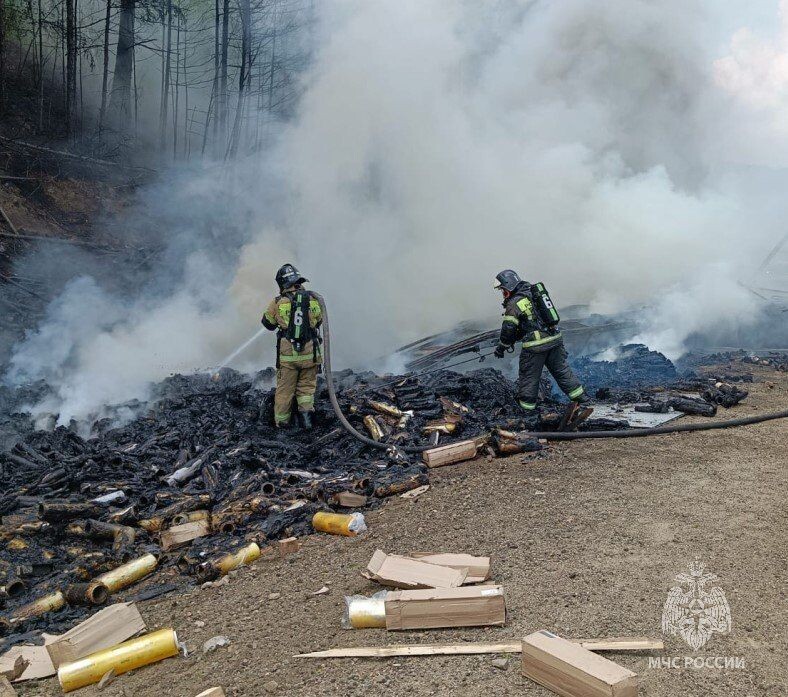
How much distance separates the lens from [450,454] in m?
6.43

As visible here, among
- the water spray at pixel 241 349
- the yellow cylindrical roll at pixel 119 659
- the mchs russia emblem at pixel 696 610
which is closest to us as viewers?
the mchs russia emblem at pixel 696 610

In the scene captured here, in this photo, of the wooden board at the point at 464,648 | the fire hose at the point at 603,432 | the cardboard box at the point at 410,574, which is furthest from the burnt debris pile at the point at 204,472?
the wooden board at the point at 464,648

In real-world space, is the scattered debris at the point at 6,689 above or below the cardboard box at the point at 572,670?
below

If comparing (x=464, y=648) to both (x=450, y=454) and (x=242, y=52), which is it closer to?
(x=450, y=454)

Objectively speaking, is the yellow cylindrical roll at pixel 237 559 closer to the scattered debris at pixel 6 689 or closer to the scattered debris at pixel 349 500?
the scattered debris at pixel 349 500

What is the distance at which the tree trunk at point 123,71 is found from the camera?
19.6 metres

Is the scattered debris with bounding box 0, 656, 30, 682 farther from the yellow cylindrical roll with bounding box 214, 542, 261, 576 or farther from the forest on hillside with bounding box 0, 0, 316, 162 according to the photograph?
the forest on hillside with bounding box 0, 0, 316, 162

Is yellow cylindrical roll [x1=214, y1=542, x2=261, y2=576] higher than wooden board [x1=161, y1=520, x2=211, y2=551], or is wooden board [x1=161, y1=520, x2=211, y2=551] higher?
wooden board [x1=161, y1=520, x2=211, y2=551]

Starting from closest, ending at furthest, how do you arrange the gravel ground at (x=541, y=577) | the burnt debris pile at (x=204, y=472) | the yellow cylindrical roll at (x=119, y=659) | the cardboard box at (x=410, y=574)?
the gravel ground at (x=541, y=577)
the yellow cylindrical roll at (x=119, y=659)
the cardboard box at (x=410, y=574)
the burnt debris pile at (x=204, y=472)

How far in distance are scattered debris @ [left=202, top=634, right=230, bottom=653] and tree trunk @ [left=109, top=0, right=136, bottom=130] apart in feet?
64.7

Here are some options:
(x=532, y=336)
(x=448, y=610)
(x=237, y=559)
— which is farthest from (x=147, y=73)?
(x=448, y=610)

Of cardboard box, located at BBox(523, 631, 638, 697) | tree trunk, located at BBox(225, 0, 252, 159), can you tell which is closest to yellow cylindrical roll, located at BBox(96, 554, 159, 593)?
cardboard box, located at BBox(523, 631, 638, 697)

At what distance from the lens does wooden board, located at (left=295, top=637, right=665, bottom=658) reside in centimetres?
305

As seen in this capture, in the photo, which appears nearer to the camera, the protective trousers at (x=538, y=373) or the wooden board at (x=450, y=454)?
the wooden board at (x=450, y=454)
